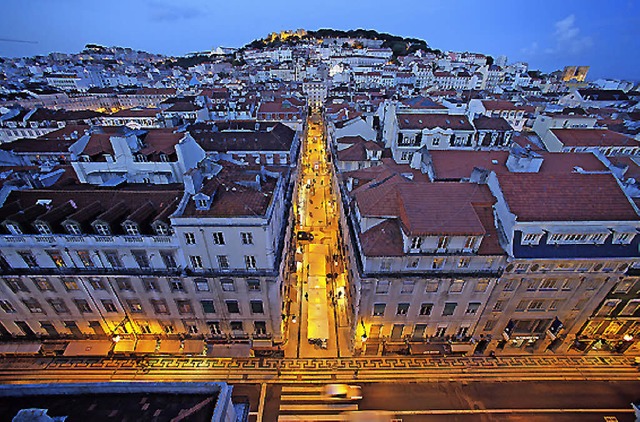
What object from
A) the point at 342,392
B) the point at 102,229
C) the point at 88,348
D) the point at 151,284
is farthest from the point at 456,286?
the point at 88,348

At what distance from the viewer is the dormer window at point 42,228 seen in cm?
3519

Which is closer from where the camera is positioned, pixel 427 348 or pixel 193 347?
pixel 193 347

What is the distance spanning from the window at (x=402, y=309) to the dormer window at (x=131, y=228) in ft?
116

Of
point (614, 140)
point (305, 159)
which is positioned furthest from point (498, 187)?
point (305, 159)

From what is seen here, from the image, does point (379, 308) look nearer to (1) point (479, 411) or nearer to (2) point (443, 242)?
(2) point (443, 242)

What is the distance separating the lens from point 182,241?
120 ft

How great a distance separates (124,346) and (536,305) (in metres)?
58.7

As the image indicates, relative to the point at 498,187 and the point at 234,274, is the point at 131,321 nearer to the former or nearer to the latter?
the point at 234,274

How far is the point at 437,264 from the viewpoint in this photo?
37625 mm

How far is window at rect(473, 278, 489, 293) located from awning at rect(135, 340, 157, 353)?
45.5m

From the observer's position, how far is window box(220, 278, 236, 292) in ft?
128

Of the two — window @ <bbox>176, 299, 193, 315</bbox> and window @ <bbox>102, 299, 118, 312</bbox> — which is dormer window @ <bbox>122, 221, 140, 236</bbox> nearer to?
window @ <bbox>176, 299, 193, 315</bbox>

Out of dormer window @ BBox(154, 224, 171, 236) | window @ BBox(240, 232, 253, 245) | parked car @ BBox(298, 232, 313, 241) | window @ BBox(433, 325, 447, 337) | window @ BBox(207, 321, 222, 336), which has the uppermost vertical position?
parked car @ BBox(298, 232, 313, 241)

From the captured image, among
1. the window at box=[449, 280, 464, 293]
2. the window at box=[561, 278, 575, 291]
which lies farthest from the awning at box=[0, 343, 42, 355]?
the window at box=[561, 278, 575, 291]
